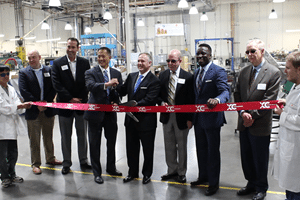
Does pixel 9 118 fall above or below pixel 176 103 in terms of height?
below

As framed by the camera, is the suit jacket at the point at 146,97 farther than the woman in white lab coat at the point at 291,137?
Yes

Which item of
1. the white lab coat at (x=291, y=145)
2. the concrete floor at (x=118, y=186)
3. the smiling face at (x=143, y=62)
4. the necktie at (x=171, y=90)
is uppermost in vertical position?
the smiling face at (x=143, y=62)

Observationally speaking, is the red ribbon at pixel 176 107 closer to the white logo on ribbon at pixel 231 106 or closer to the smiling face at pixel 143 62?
the white logo on ribbon at pixel 231 106

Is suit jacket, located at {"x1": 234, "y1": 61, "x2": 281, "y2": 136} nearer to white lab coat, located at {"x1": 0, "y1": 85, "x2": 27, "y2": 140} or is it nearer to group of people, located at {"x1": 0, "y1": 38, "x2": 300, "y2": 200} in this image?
group of people, located at {"x1": 0, "y1": 38, "x2": 300, "y2": 200}

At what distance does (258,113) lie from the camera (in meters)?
3.03

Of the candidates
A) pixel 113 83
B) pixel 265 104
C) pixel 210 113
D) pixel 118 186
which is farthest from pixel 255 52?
pixel 118 186

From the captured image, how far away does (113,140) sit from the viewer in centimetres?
394

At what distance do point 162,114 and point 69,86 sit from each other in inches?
57.9

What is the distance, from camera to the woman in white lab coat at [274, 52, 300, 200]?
7.89ft

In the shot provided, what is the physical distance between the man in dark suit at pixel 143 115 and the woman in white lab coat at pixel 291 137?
1612 mm

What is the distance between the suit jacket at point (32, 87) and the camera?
411 centimetres

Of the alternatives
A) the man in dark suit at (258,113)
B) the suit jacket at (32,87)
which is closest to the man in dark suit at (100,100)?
the suit jacket at (32,87)

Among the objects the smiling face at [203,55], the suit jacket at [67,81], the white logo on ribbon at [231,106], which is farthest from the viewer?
the suit jacket at [67,81]

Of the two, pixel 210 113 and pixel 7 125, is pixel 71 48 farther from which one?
pixel 210 113
